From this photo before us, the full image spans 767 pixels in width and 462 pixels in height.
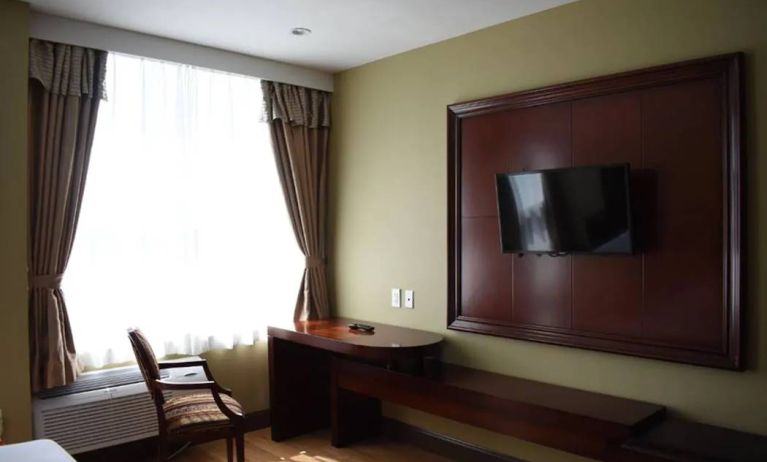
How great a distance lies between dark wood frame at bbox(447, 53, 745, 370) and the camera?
8.20 feet

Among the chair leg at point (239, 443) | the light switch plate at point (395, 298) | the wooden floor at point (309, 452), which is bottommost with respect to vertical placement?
the wooden floor at point (309, 452)

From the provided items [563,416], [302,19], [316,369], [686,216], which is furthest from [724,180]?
[316,369]

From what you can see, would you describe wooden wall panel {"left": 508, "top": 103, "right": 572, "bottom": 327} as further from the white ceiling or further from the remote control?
the remote control

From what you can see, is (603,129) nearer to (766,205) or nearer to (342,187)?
(766,205)

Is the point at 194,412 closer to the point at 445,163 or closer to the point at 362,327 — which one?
the point at 362,327

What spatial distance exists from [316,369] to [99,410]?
144 cm

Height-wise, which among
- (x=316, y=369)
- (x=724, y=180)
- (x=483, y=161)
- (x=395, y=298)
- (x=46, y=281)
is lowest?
(x=316, y=369)

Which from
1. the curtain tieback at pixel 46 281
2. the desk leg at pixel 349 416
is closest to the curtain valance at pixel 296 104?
the curtain tieback at pixel 46 281

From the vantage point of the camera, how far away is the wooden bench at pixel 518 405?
2512 mm

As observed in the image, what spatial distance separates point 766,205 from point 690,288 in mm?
466

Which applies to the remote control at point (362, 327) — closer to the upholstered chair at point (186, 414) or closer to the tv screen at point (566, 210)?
the upholstered chair at point (186, 414)

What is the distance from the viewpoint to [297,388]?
4145 millimetres

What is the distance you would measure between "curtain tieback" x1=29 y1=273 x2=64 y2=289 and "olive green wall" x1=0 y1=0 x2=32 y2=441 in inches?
3.7

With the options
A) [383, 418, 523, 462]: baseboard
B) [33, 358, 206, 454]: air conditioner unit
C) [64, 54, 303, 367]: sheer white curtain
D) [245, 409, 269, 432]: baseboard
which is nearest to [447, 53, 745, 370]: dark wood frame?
[383, 418, 523, 462]: baseboard
